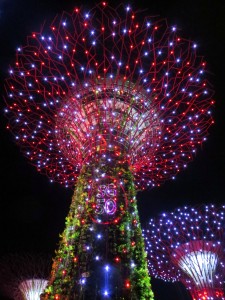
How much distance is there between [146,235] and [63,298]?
11028 millimetres

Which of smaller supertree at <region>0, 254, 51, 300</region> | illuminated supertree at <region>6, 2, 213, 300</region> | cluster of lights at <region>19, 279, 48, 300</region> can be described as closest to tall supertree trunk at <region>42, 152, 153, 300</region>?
illuminated supertree at <region>6, 2, 213, 300</region>

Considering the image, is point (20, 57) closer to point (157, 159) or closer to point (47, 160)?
point (47, 160)

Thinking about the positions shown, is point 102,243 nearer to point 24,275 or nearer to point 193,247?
point 193,247

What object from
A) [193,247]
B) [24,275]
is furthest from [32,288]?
[193,247]

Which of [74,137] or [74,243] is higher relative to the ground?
[74,137]

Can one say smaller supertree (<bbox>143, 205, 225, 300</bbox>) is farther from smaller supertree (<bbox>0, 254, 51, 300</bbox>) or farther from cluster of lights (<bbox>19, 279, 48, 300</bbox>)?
smaller supertree (<bbox>0, 254, 51, 300</bbox>)

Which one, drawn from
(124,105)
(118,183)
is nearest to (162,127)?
(124,105)

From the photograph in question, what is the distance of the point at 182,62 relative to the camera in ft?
33.7

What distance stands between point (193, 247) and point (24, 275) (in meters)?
11.9

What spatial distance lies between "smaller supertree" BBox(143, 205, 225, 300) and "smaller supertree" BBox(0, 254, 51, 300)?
841cm

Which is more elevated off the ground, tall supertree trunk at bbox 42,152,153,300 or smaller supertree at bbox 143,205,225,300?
smaller supertree at bbox 143,205,225,300

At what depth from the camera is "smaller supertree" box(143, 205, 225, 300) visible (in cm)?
1664

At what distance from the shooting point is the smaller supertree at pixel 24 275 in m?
21.5

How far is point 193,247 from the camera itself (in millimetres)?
17047
